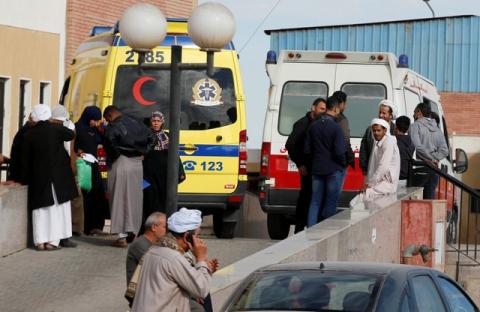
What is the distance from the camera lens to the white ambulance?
20.7m

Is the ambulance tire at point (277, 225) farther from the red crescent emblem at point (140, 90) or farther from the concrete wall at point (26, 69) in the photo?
the concrete wall at point (26, 69)

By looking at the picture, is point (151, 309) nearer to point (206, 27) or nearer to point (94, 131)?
point (206, 27)

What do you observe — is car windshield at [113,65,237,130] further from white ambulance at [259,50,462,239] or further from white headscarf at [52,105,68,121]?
white ambulance at [259,50,462,239]

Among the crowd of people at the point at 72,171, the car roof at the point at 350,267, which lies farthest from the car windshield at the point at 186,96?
the car roof at the point at 350,267

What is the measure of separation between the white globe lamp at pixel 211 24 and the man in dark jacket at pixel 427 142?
651 centimetres

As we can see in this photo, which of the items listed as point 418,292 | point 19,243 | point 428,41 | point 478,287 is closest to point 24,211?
point 19,243

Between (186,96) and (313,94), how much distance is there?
94.5 inches

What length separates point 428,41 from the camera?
49125 millimetres

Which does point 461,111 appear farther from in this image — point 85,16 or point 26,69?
point 26,69

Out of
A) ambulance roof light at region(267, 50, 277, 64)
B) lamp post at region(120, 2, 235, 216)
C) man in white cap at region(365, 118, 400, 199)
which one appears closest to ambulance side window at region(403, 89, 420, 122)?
ambulance roof light at region(267, 50, 277, 64)

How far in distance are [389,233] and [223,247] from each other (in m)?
2.16

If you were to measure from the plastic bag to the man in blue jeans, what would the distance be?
3060 millimetres

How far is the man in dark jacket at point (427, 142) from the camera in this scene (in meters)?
19.8

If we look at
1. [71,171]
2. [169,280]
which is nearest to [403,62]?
[71,171]
